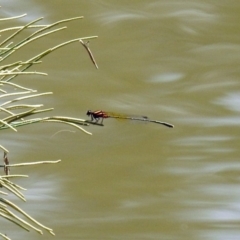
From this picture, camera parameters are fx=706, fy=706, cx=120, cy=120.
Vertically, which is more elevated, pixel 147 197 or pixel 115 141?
pixel 115 141

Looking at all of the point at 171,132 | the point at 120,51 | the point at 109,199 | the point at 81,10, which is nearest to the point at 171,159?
the point at 171,132

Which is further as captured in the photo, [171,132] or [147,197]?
[171,132]

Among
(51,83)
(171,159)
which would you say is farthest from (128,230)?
(51,83)

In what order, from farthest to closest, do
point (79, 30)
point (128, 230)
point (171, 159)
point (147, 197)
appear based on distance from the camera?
point (79, 30), point (171, 159), point (147, 197), point (128, 230)

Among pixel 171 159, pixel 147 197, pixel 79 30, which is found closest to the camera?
pixel 147 197

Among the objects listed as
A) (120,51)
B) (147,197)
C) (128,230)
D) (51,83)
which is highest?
(120,51)

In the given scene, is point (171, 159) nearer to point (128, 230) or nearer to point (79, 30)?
point (128, 230)
